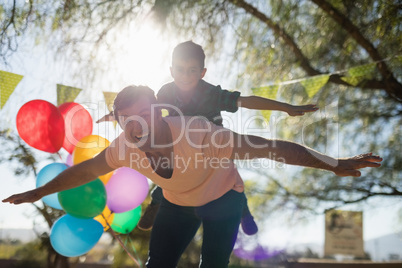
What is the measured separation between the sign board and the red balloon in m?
3.87

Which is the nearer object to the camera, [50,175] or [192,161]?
[192,161]

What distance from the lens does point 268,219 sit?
6004 mm

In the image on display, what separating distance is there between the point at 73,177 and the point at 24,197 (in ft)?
0.80

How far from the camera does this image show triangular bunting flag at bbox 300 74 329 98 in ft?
11.6

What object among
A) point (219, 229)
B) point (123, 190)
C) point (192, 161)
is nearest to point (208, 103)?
point (192, 161)

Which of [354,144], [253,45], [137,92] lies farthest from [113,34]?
[354,144]

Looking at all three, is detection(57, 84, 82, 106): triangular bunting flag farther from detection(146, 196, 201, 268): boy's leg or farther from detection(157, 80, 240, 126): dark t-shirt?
detection(146, 196, 201, 268): boy's leg

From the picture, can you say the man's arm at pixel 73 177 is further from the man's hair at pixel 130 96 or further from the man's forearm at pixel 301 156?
the man's forearm at pixel 301 156

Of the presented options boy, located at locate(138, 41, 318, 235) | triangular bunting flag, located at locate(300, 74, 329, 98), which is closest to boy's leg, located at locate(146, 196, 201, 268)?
boy, located at locate(138, 41, 318, 235)

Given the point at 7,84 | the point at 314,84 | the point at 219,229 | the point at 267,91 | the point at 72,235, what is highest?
the point at 314,84

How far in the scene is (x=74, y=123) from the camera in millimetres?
2902

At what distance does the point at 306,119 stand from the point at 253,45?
1.41m

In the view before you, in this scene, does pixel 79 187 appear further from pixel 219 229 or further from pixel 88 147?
pixel 219 229

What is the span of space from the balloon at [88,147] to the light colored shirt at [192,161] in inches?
38.3
